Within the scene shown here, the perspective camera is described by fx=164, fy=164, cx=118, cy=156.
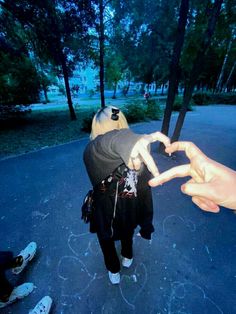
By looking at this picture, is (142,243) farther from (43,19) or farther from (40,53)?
(40,53)

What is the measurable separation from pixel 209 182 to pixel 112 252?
4.49 ft

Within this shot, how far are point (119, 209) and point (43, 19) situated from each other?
7596mm

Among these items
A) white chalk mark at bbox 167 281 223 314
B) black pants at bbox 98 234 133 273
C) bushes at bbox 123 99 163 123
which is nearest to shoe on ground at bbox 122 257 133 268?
black pants at bbox 98 234 133 273

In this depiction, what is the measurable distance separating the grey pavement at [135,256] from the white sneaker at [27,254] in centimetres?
7

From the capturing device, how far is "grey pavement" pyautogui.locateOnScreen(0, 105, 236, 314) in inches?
64.6

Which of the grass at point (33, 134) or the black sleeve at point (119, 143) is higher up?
the black sleeve at point (119, 143)

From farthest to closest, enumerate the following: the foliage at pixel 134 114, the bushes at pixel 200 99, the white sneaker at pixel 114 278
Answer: the bushes at pixel 200 99 → the foliage at pixel 134 114 → the white sneaker at pixel 114 278

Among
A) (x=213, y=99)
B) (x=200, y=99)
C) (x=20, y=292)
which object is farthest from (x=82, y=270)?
(x=213, y=99)

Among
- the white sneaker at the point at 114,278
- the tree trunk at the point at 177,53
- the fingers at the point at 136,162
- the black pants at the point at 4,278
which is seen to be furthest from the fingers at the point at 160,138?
the tree trunk at the point at 177,53

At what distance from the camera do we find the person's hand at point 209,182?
21.5 inches

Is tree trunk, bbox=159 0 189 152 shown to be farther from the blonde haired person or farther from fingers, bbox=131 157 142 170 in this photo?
fingers, bbox=131 157 142 170

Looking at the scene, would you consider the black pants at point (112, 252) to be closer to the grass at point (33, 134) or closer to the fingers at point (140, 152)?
the fingers at point (140, 152)

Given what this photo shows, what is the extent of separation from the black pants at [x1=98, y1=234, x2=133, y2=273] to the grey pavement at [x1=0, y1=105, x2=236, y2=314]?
0.22 m

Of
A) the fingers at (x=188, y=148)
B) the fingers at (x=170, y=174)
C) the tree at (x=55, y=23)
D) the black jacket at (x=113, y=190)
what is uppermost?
the tree at (x=55, y=23)
